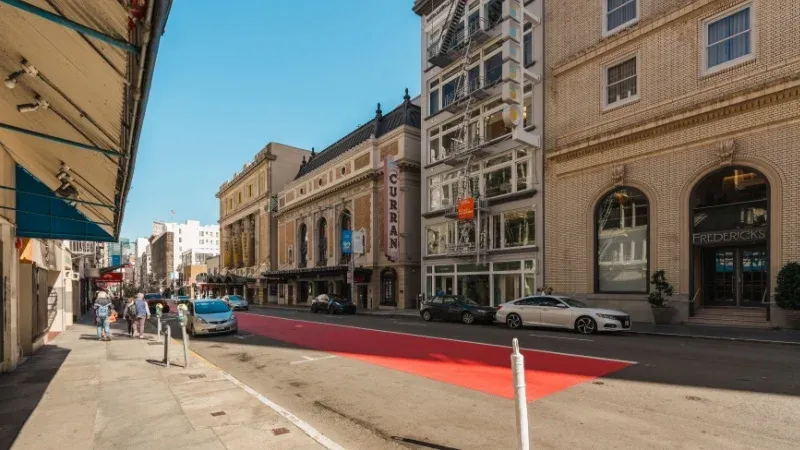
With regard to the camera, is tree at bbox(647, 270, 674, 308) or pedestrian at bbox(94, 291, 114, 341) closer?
pedestrian at bbox(94, 291, 114, 341)

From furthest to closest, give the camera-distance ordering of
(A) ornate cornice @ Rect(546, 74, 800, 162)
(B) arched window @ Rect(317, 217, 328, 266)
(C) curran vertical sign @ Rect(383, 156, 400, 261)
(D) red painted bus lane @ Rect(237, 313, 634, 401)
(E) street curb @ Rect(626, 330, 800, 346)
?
→ (B) arched window @ Rect(317, 217, 328, 266)
(C) curran vertical sign @ Rect(383, 156, 400, 261)
(A) ornate cornice @ Rect(546, 74, 800, 162)
(E) street curb @ Rect(626, 330, 800, 346)
(D) red painted bus lane @ Rect(237, 313, 634, 401)

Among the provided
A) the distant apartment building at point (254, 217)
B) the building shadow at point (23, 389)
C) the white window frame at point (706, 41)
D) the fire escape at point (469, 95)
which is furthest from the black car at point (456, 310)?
the distant apartment building at point (254, 217)

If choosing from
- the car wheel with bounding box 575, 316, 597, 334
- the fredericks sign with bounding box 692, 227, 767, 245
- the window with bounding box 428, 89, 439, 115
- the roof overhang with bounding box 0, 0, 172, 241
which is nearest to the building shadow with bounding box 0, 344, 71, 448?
the roof overhang with bounding box 0, 0, 172, 241

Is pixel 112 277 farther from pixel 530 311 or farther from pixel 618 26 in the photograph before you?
pixel 618 26

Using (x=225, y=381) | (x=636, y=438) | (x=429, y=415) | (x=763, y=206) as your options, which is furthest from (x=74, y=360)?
(x=763, y=206)

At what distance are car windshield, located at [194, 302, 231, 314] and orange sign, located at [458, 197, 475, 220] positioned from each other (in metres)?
15.0

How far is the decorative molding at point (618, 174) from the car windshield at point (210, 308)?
59.5 feet

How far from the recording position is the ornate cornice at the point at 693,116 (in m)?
15.3

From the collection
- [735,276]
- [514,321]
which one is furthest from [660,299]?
[514,321]

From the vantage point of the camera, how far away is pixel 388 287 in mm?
35750

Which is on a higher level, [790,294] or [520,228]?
[520,228]

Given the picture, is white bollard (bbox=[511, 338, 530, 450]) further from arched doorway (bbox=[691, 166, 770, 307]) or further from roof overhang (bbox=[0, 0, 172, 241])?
arched doorway (bbox=[691, 166, 770, 307])

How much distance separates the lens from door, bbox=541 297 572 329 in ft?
52.0

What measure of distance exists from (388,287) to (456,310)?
15.1 meters
